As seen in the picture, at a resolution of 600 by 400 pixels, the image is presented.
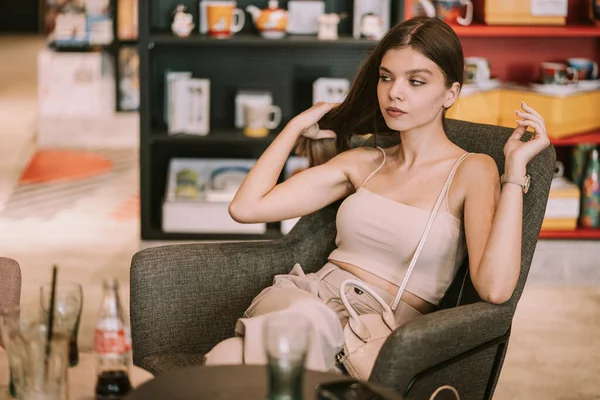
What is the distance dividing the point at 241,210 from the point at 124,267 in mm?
1997

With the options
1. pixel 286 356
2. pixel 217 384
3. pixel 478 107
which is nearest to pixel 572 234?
pixel 478 107

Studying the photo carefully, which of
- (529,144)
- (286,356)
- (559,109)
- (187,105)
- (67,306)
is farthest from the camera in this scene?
(187,105)

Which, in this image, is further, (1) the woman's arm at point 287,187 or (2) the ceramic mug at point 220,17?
(2) the ceramic mug at point 220,17

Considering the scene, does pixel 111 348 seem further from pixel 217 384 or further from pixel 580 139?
pixel 580 139

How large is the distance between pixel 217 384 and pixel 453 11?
9.31 feet

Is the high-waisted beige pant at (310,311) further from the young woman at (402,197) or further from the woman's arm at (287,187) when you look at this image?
the woman's arm at (287,187)

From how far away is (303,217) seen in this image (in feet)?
8.97

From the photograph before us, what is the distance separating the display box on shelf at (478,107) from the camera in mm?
4258

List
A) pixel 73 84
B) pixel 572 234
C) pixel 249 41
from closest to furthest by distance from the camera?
pixel 572 234 → pixel 249 41 → pixel 73 84

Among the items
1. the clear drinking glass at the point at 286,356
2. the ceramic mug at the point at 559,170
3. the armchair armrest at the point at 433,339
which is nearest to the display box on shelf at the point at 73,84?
the ceramic mug at the point at 559,170

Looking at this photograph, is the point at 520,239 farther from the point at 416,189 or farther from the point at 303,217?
the point at 303,217

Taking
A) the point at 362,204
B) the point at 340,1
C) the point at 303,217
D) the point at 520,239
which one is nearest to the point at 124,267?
the point at 340,1

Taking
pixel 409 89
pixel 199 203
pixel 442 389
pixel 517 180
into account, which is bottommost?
pixel 199 203

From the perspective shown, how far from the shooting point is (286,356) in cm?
162
